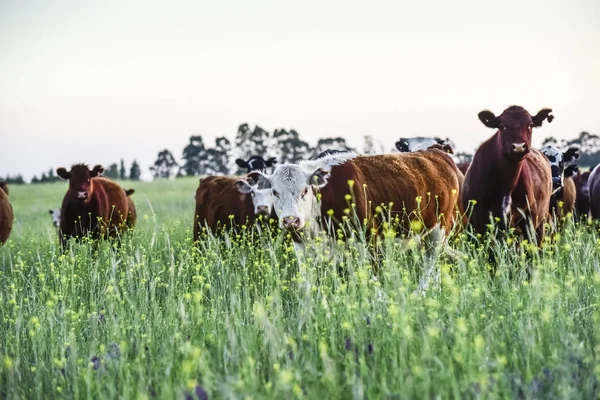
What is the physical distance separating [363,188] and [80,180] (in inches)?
205

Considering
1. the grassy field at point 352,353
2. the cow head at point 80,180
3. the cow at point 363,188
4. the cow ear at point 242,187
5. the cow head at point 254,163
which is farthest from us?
the cow head at point 254,163

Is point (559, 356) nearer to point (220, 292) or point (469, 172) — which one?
point (220, 292)

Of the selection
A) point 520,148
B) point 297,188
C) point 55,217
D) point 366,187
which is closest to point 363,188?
point 366,187

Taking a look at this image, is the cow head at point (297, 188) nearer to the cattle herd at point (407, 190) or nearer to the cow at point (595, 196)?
the cattle herd at point (407, 190)

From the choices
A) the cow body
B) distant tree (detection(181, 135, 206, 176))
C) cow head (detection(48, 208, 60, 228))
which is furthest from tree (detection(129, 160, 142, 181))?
the cow body

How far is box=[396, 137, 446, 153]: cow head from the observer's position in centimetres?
1205

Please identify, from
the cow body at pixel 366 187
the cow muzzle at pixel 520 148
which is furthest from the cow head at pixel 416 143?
the cow muzzle at pixel 520 148

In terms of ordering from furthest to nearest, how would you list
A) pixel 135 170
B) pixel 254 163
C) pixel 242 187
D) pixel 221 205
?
1. pixel 135 170
2. pixel 254 163
3. pixel 221 205
4. pixel 242 187

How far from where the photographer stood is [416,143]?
40.3ft

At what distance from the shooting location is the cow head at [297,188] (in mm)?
6952

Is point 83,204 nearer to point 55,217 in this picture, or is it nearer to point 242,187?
point 242,187

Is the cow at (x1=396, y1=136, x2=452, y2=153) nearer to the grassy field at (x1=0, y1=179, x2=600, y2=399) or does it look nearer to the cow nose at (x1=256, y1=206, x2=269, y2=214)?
the cow nose at (x1=256, y1=206, x2=269, y2=214)

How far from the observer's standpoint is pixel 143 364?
420 cm

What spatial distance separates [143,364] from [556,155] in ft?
32.0
